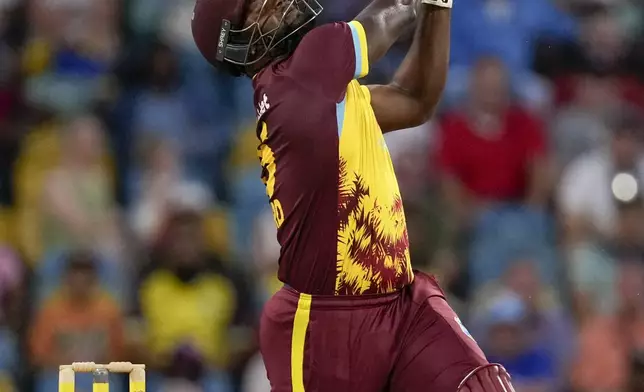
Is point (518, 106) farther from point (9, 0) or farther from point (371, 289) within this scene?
point (371, 289)

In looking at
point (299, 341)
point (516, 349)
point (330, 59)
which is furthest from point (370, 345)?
point (516, 349)

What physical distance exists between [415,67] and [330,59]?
0.65m

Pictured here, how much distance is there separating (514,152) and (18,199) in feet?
10.9

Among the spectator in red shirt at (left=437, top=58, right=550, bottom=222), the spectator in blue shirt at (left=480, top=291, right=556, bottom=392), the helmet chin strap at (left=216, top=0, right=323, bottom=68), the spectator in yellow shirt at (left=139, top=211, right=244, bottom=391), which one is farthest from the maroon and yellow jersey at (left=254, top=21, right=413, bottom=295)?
the spectator in red shirt at (left=437, top=58, right=550, bottom=222)

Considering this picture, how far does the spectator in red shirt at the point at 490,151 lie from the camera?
733 centimetres

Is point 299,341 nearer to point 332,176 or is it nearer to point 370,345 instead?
point 370,345

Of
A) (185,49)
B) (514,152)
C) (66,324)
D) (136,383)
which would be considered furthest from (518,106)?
(136,383)

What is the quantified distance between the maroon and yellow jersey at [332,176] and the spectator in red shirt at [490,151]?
11.6 feet

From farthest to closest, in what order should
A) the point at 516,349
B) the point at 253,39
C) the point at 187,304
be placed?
the point at 187,304 < the point at 516,349 < the point at 253,39

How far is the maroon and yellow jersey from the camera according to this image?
3.74m

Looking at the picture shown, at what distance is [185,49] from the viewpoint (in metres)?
7.59

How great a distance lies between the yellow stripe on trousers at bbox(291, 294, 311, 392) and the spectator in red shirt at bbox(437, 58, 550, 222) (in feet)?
11.8

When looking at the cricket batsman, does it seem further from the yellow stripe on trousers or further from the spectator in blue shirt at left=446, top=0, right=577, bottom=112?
the spectator in blue shirt at left=446, top=0, right=577, bottom=112

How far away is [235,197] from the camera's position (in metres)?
7.33
